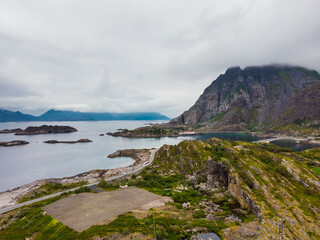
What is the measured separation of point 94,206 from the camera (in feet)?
121

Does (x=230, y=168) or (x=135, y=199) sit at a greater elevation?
(x=230, y=168)

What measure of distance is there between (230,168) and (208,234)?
1027 inches

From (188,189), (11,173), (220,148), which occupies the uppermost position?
(220,148)

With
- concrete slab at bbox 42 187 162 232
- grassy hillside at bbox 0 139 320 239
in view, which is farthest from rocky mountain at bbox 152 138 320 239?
concrete slab at bbox 42 187 162 232

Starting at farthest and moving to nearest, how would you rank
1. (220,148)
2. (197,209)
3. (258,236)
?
(220,148)
(197,209)
(258,236)

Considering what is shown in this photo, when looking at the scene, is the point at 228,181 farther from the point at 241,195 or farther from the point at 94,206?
the point at 94,206

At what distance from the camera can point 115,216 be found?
32.2 meters

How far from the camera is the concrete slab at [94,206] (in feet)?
102

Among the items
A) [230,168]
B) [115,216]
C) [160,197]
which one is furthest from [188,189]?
[115,216]

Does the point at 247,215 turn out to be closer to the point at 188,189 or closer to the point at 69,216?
the point at 188,189

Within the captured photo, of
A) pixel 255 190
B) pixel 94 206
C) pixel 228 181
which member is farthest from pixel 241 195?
pixel 94 206

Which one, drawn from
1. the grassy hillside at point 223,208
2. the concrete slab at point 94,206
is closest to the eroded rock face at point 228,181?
the grassy hillside at point 223,208

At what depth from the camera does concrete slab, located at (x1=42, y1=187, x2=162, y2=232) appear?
31.0 meters

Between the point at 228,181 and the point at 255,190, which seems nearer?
the point at 255,190
